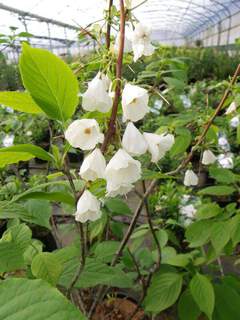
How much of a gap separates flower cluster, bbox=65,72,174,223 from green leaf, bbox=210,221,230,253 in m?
0.61

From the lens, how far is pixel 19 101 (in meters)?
0.59

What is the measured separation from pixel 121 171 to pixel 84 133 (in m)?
0.08

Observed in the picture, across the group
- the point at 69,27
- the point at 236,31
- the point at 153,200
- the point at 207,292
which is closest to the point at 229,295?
the point at 207,292

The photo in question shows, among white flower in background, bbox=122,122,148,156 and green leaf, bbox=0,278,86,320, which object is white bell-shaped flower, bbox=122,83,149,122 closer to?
white flower in background, bbox=122,122,148,156

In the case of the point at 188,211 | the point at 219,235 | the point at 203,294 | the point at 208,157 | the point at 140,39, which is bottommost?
the point at 188,211

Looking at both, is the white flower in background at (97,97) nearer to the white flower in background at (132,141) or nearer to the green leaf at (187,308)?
the white flower in background at (132,141)

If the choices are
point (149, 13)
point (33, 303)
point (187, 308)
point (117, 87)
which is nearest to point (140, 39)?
point (117, 87)

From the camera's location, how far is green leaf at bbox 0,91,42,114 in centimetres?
57

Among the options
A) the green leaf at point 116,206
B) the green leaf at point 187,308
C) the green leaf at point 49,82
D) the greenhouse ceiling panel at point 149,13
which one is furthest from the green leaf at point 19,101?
the greenhouse ceiling panel at point 149,13

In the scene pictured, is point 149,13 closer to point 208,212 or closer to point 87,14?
point 87,14

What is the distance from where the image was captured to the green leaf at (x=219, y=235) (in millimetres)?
1105

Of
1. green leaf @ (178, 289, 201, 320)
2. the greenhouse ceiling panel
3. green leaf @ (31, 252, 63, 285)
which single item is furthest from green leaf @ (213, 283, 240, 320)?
the greenhouse ceiling panel

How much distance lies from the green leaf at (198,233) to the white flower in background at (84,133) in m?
0.75

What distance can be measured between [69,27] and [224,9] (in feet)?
19.3
